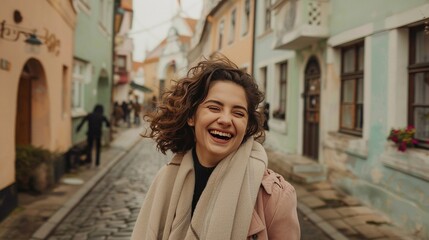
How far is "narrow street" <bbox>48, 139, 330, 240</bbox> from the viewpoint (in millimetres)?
5492

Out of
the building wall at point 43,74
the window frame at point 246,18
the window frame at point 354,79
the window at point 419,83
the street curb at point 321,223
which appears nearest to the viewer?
the street curb at point 321,223

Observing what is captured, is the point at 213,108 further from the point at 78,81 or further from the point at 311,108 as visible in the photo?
the point at 78,81

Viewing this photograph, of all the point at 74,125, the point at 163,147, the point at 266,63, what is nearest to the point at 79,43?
the point at 74,125

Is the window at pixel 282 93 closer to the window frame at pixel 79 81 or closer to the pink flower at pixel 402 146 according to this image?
the window frame at pixel 79 81

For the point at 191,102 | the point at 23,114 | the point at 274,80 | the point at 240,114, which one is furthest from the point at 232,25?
the point at 240,114

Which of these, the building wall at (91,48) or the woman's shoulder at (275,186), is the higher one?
the building wall at (91,48)

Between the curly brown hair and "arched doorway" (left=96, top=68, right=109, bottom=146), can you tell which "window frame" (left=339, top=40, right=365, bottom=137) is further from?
"arched doorway" (left=96, top=68, right=109, bottom=146)

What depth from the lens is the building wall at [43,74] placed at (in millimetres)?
5664

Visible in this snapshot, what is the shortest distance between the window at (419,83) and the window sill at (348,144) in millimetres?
1183

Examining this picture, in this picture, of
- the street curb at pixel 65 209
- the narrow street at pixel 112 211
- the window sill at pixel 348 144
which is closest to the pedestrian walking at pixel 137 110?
the narrow street at pixel 112 211

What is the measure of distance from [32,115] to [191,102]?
23.9ft

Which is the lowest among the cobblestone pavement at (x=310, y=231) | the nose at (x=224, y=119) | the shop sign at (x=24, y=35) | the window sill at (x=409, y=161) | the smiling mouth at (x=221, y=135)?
the cobblestone pavement at (x=310, y=231)

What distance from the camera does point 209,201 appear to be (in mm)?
1741

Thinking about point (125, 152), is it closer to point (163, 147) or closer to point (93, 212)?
point (93, 212)
